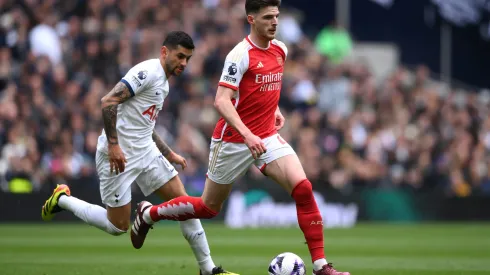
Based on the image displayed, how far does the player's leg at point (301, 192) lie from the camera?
8.78 meters

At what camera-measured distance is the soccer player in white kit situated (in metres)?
9.54

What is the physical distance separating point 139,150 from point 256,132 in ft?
4.89

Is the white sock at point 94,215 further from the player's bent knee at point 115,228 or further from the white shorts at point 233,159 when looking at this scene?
the white shorts at point 233,159

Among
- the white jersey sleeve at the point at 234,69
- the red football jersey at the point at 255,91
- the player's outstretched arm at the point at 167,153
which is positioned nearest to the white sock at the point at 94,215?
the player's outstretched arm at the point at 167,153

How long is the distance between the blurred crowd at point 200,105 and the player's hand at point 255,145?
11.2 metres

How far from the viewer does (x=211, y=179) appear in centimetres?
924

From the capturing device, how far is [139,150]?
32.6 ft

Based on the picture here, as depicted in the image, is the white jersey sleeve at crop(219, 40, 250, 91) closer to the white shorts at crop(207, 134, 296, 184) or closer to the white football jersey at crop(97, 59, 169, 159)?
the white shorts at crop(207, 134, 296, 184)

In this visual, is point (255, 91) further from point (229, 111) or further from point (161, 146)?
point (161, 146)

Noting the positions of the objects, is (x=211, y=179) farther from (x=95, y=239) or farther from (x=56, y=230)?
(x=56, y=230)

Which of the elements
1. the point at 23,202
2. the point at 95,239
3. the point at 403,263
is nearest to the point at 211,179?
the point at 403,263

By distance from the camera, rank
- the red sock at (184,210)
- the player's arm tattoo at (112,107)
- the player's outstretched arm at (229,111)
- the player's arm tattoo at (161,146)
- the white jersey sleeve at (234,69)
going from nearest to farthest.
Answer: the player's outstretched arm at (229,111) < the white jersey sleeve at (234,69) < the red sock at (184,210) < the player's arm tattoo at (112,107) < the player's arm tattoo at (161,146)

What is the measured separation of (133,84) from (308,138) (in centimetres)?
1266

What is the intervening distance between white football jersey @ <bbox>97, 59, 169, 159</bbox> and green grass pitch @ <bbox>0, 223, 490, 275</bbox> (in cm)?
149
